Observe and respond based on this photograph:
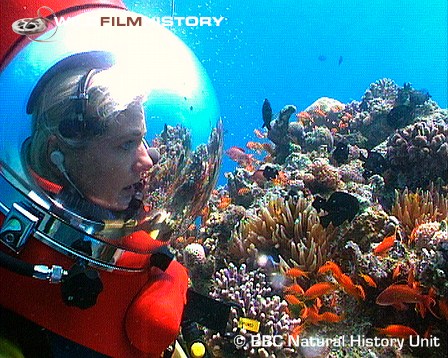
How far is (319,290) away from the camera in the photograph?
9.73 ft

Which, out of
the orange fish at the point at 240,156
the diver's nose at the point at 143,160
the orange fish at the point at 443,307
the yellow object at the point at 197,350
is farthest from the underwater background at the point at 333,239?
the orange fish at the point at 240,156

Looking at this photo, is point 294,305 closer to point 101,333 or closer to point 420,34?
point 101,333

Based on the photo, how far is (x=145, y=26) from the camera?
1552 mm

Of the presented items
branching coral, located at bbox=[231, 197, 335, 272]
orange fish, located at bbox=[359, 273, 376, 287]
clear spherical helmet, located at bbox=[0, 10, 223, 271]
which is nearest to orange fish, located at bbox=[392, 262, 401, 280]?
orange fish, located at bbox=[359, 273, 376, 287]

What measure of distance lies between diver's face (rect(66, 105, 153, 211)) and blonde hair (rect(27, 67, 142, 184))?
32mm

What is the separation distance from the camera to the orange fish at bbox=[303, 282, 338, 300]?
2.96 m

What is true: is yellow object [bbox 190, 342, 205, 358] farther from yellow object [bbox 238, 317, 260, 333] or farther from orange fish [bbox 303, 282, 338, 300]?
orange fish [bbox 303, 282, 338, 300]

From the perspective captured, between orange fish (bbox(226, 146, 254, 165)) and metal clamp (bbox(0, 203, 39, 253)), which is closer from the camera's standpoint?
metal clamp (bbox(0, 203, 39, 253))

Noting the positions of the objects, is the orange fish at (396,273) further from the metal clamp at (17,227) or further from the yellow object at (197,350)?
the metal clamp at (17,227)

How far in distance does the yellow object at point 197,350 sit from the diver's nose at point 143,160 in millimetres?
1020

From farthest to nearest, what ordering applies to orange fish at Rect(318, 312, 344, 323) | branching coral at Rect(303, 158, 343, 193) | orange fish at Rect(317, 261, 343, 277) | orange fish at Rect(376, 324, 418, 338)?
branching coral at Rect(303, 158, 343, 193), orange fish at Rect(317, 261, 343, 277), orange fish at Rect(318, 312, 344, 323), orange fish at Rect(376, 324, 418, 338)

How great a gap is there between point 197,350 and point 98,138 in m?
1.19

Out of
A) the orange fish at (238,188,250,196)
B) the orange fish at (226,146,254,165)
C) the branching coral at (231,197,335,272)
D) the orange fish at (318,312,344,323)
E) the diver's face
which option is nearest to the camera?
the diver's face

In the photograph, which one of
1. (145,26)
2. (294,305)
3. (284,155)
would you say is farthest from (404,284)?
(284,155)
